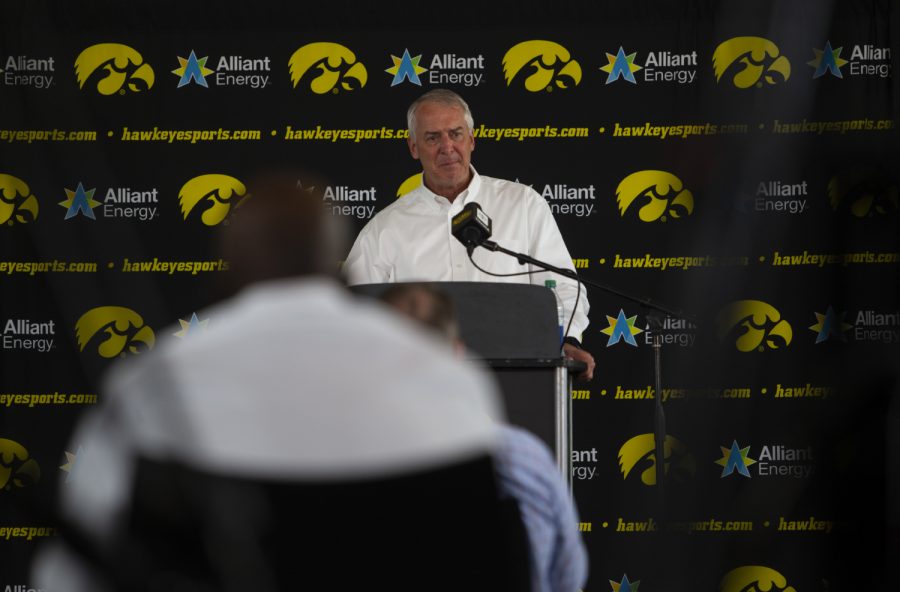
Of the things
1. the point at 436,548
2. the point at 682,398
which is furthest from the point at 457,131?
the point at 436,548

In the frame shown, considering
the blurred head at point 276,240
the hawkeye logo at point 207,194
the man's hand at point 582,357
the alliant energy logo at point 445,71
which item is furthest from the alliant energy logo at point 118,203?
the blurred head at point 276,240

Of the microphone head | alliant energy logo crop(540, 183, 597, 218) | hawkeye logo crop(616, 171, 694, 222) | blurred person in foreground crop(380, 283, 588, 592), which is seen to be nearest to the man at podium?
the microphone head

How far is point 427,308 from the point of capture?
1.81 meters

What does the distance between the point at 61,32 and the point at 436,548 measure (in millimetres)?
5139

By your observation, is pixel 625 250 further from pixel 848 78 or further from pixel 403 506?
pixel 403 506

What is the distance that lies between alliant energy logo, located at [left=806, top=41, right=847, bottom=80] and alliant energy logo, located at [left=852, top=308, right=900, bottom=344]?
3.90 feet

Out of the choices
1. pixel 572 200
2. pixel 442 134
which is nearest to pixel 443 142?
pixel 442 134

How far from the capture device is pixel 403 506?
1.27 m

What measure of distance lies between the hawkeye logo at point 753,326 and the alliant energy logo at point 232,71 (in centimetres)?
261

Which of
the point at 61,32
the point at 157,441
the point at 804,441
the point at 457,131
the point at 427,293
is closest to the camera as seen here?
the point at 157,441

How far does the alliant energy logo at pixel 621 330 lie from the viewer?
5.54 m

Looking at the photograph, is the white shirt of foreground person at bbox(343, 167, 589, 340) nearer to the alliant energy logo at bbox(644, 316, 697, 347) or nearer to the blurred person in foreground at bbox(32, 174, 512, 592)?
the alliant energy logo at bbox(644, 316, 697, 347)

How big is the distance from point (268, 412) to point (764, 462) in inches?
180

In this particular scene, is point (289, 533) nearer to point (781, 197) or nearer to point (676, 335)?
point (676, 335)
